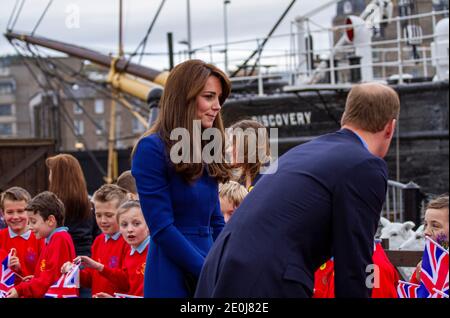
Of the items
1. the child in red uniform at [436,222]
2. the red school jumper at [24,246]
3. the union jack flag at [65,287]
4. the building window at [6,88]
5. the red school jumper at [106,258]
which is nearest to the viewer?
the child in red uniform at [436,222]

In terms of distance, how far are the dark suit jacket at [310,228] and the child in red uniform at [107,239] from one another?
2566 millimetres

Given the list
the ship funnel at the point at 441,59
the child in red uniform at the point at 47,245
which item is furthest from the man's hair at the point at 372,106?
the ship funnel at the point at 441,59

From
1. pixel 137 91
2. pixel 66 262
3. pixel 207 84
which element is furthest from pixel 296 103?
pixel 207 84

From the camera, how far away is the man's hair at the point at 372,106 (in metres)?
3.08

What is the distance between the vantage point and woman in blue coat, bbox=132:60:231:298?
3.54 metres

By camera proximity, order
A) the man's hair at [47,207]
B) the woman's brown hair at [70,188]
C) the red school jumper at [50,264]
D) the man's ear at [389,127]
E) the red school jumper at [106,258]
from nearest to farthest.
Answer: the man's ear at [389,127] → the red school jumper at [50,264] → the red school jumper at [106,258] → the man's hair at [47,207] → the woman's brown hair at [70,188]

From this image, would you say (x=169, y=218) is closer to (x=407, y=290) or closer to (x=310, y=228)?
(x=310, y=228)

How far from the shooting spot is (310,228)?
3020 millimetres

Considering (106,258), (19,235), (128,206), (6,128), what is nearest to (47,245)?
(106,258)

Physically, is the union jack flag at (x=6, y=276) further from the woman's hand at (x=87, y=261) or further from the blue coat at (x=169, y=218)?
the blue coat at (x=169, y=218)

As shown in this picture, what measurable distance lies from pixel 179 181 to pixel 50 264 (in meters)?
2.08

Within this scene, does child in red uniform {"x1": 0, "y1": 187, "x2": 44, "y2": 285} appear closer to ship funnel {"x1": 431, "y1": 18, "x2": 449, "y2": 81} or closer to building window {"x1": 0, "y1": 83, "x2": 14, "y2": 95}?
ship funnel {"x1": 431, "y1": 18, "x2": 449, "y2": 81}

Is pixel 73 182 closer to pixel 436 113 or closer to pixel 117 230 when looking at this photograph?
pixel 117 230

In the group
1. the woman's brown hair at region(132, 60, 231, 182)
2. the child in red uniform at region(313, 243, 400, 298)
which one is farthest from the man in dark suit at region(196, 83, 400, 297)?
the child in red uniform at region(313, 243, 400, 298)
